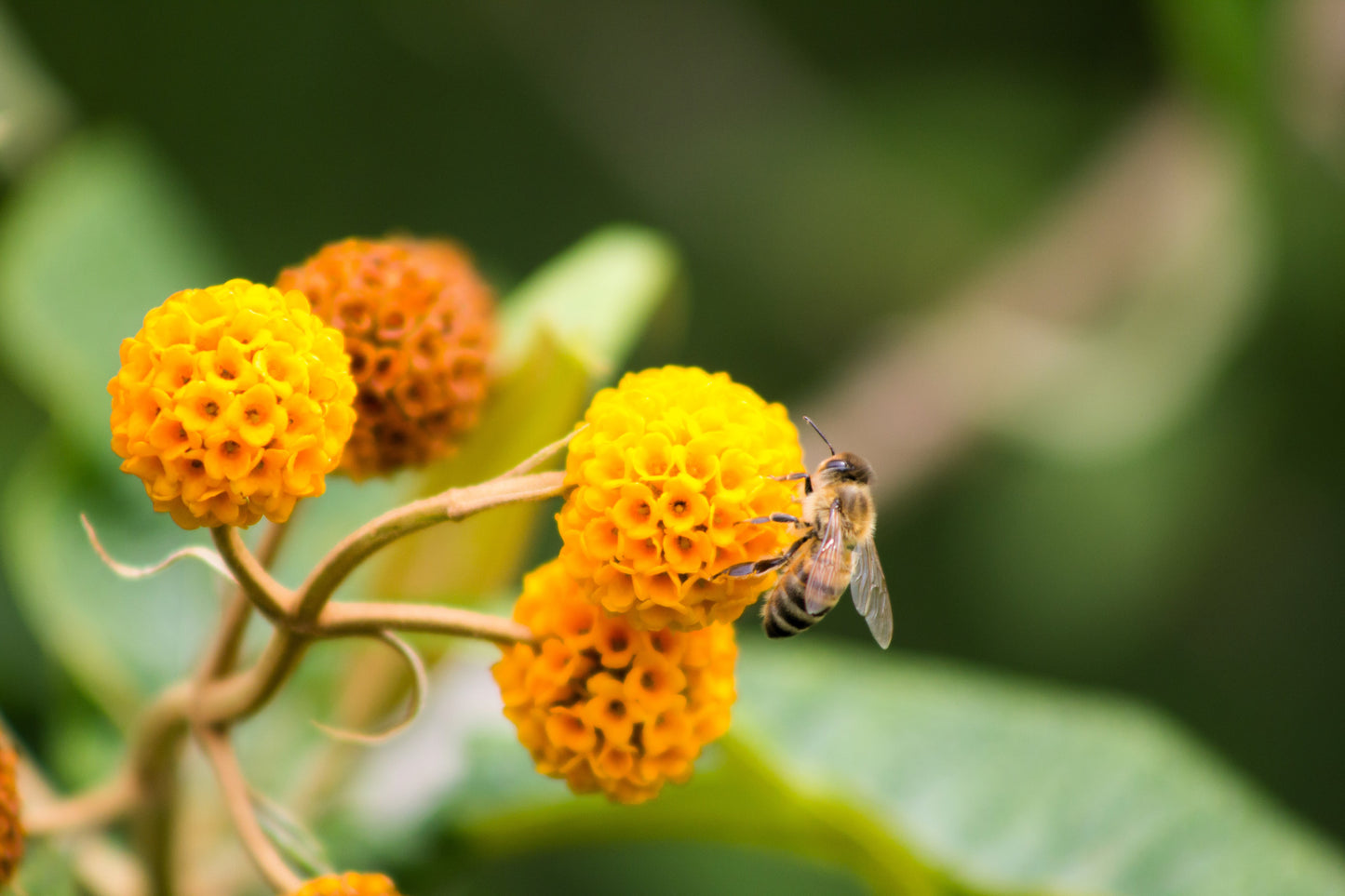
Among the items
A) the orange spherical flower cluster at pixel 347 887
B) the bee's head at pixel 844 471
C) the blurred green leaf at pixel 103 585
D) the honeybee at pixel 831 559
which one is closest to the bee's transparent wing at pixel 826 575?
the honeybee at pixel 831 559

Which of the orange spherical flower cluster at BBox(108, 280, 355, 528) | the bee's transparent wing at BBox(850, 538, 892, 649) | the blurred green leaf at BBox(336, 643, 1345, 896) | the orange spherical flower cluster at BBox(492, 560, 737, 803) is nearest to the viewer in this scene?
the orange spherical flower cluster at BBox(108, 280, 355, 528)

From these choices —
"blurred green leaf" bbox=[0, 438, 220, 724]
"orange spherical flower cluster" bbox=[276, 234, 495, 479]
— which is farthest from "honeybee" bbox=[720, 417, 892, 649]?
"blurred green leaf" bbox=[0, 438, 220, 724]

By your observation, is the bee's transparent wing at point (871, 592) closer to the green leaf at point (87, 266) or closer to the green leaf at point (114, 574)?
the green leaf at point (114, 574)

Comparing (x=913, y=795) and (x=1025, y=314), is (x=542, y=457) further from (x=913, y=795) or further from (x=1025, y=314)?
(x=1025, y=314)

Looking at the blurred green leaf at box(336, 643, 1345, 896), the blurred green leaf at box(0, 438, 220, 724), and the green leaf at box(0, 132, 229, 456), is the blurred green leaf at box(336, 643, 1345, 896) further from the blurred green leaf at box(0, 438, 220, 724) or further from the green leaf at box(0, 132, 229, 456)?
the green leaf at box(0, 132, 229, 456)

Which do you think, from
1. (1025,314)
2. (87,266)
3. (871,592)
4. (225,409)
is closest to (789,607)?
(871,592)

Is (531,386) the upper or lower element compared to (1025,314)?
upper
